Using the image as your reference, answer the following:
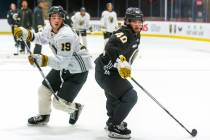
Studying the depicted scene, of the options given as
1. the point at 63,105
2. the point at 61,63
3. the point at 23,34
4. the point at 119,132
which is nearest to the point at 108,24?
the point at 23,34

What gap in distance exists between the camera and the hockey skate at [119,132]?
3730 mm

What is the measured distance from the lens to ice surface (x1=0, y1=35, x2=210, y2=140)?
3918 millimetres

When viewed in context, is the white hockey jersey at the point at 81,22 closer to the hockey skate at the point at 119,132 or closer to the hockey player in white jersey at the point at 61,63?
the hockey player in white jersey at the point at 61,63

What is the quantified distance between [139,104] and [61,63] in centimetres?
163

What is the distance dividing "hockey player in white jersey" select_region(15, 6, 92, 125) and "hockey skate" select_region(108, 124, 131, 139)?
16.9 inches

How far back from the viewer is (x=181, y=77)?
711 cm

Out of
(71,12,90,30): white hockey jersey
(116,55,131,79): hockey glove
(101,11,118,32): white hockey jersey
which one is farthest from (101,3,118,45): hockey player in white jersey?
(116,55,131,79): hockey glove

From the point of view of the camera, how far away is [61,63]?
3758 millimetres

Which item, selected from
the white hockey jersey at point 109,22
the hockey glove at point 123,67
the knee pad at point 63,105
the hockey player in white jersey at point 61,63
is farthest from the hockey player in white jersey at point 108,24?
the hockey glove at point 123,67

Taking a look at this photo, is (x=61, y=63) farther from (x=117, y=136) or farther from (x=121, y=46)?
(x=117, y=136)

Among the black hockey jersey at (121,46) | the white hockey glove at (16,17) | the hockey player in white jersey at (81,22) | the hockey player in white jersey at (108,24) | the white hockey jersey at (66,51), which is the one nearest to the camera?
the black hockey jersey at (121,46)

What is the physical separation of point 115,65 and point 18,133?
1001mm

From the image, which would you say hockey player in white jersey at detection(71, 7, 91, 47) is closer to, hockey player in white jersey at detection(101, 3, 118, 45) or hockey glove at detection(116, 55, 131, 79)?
hockey player in white jersey at detection(101, 3, 118, 45)

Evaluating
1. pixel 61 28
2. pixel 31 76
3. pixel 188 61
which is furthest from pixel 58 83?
pixel 188 61
